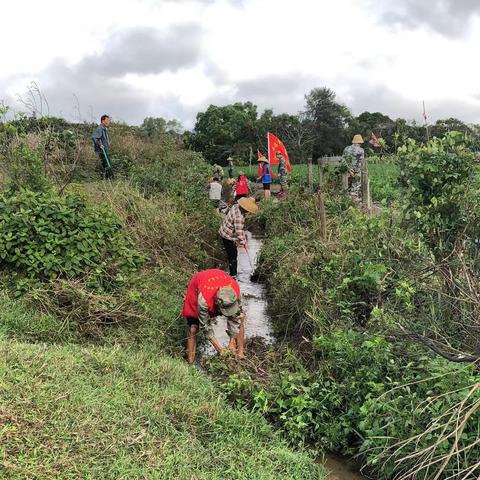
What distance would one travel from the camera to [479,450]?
314 cm

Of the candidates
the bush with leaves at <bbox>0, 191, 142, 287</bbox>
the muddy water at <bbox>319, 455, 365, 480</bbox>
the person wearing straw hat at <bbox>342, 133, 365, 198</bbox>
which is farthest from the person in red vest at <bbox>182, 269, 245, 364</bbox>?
the person wearing straw hat at <bbox>342, 133, 365, 198</bbox>

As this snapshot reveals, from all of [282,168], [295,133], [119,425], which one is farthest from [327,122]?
[119,425]

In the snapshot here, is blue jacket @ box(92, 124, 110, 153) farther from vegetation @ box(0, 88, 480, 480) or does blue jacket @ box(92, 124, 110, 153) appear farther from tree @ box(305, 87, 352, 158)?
tree @ box(305, 87, 352, 158)

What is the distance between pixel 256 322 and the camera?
6875 mm

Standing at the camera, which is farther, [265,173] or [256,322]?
[265,173]

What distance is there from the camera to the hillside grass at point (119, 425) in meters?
2.74

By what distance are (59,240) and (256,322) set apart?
2954 mm

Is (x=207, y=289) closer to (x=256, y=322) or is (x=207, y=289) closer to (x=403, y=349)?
(x=403, y=349)

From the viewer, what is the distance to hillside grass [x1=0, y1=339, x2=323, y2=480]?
2.74 m

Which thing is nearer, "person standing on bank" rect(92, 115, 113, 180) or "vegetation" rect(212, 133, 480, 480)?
"vegetation" rect(212, 133, 480, 480)

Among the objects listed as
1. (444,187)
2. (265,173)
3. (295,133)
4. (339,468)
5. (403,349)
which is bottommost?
(339,468)

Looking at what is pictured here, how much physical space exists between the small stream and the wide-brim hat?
93cm

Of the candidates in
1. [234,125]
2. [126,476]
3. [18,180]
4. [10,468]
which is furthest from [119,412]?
[234,125]

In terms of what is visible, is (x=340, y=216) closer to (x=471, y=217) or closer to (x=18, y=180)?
(x=471, y=217)
